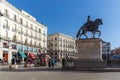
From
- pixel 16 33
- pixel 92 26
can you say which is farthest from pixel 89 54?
pixel 16 33

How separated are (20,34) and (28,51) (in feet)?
28.3

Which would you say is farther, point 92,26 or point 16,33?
point 16,33

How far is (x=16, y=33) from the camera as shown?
70750 millimetres

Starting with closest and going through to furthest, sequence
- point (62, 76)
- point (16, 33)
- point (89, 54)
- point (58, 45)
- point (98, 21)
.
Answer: point (62, 76) < point (89, 54) < point (98, 21) < point (16, 33) < point (58, 45)

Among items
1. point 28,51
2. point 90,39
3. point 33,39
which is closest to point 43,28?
point 33,39

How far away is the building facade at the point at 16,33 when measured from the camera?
63.2m

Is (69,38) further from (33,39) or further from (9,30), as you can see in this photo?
(9,30)

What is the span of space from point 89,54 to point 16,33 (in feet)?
148

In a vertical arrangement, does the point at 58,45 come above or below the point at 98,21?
below

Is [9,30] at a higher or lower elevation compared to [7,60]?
higher

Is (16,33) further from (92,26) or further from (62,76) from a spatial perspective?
(62,76)

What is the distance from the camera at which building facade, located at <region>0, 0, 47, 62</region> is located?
207 feet

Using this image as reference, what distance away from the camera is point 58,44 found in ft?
403

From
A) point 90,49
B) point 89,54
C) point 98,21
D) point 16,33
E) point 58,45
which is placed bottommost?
point 89,54
